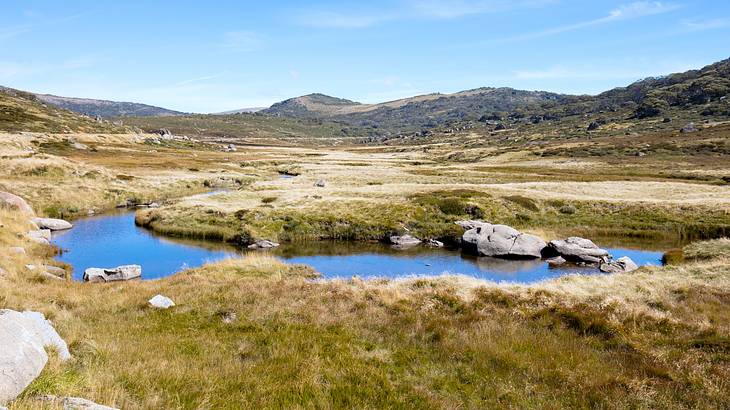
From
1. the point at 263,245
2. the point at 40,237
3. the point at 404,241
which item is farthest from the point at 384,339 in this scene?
the point at 40,237

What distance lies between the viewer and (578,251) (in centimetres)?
4228

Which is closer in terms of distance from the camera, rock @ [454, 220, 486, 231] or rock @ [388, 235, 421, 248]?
rock @ [388, 235, 421, 248]

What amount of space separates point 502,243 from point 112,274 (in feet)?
115

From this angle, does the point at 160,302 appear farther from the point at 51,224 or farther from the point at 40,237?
the point at 51,224

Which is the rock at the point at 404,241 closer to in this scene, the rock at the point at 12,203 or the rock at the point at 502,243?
→ the rock at the point at 502,243

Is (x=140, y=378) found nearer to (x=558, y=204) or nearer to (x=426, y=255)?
(x=426, y=255)

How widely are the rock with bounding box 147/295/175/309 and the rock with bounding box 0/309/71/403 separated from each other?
283 inches

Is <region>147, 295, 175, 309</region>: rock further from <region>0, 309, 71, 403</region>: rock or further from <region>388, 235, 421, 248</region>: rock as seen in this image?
<region>388, 235, 421, 248</region>: rock

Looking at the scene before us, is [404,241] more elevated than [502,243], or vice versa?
[502,243]

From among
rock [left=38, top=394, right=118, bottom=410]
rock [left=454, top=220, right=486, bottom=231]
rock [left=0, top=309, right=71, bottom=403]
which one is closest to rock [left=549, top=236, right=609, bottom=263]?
rock [left=454, top=220, right=486, bottom=231]

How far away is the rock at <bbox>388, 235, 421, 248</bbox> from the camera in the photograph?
48.9 meters

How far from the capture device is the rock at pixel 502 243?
1727 inches

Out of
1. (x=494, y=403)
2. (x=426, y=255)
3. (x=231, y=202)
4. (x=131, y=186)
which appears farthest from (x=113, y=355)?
(x=131, y=186)

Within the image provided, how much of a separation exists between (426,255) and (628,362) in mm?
31769
